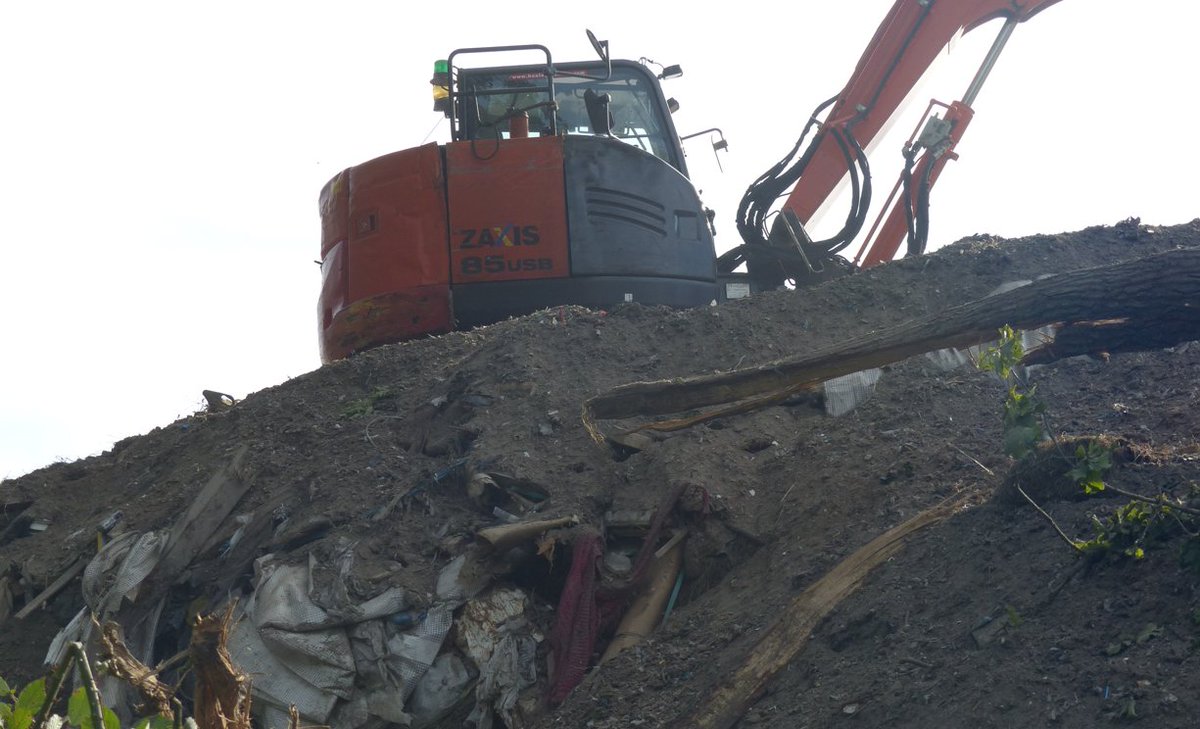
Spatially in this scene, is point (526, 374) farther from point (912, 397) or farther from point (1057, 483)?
point (1057, 483)

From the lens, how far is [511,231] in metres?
8.16

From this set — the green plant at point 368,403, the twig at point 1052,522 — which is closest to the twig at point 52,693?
the twig at point 1052,522

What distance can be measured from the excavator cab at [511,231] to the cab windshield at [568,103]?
19 cm

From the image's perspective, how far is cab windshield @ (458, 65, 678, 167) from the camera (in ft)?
28.7

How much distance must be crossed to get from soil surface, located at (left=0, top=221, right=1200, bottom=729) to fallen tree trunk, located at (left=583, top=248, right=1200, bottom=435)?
39 centimetres

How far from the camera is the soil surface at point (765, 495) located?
3910 millimetres

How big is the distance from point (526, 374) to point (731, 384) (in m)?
1.65

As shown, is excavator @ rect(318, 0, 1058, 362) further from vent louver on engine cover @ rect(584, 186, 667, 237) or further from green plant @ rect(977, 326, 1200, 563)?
green plant @ rect(977, 326, 1200, 563)

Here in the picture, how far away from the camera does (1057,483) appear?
4578mm

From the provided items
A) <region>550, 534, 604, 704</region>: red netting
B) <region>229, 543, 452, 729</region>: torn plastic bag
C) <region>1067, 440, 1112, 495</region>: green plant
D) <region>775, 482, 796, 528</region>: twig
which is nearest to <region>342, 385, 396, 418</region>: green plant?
<region>229, 543, 452, 729</region>: torn plastic bag

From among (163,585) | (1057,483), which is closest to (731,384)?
(1057,483)

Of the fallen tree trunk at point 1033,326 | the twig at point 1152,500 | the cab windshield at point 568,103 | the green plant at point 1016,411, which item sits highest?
the cab windshield at point 568,103

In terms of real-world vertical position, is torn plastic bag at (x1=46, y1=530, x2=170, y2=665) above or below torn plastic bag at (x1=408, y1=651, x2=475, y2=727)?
above

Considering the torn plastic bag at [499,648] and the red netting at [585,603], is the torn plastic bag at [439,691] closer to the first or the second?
the torn plastic bag at [499,648]
